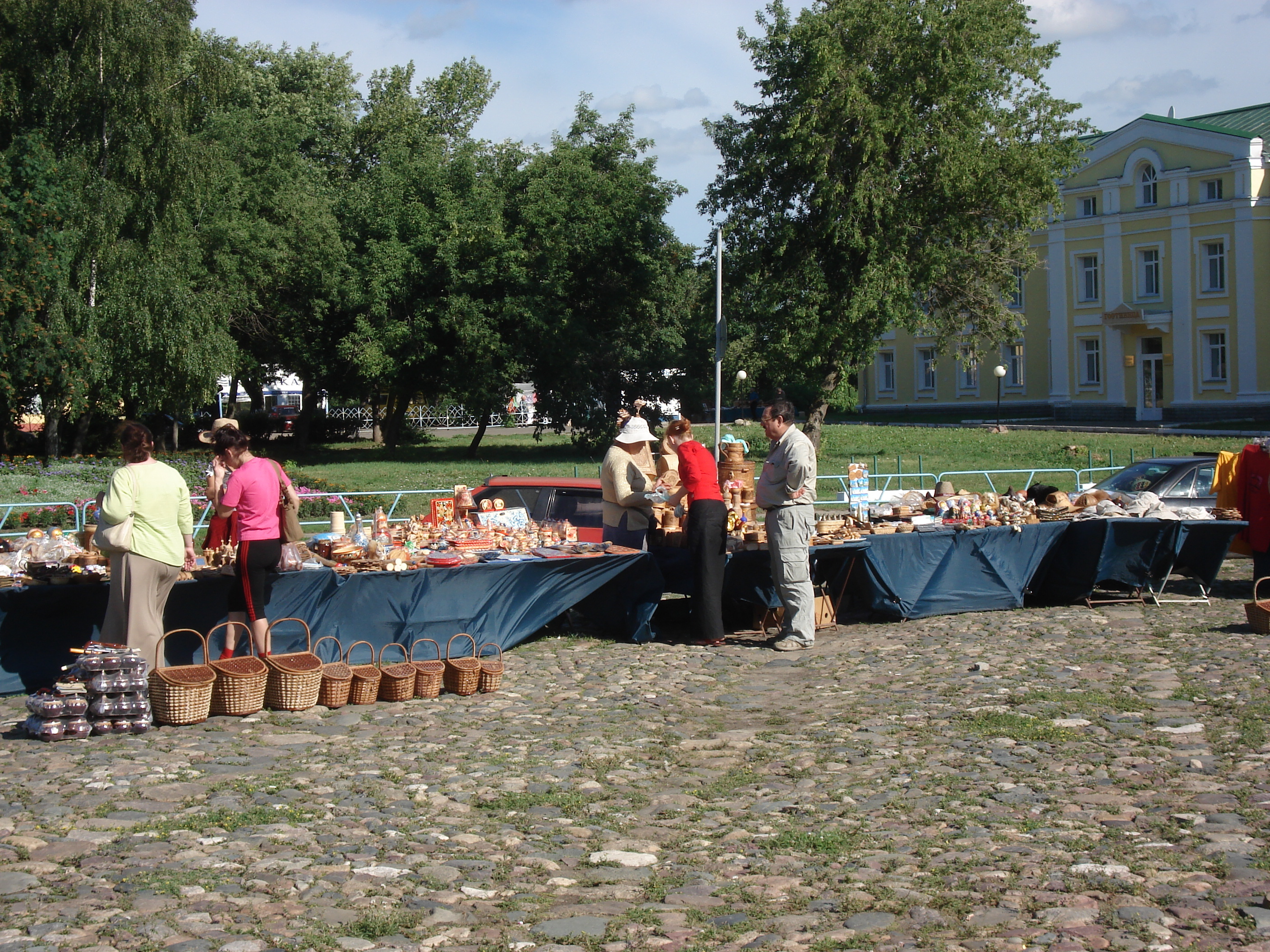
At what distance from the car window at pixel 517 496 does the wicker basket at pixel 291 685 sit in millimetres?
4202

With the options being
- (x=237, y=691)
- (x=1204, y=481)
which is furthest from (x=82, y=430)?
(x=1204, y=481)

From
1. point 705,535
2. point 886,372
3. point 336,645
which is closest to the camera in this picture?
point 336,645

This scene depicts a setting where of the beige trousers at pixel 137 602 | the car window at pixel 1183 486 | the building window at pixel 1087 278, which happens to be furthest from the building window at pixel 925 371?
the beige trousers at pixel 137 602

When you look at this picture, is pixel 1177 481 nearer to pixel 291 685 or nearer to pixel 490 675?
pixel 490 675

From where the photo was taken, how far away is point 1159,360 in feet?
158

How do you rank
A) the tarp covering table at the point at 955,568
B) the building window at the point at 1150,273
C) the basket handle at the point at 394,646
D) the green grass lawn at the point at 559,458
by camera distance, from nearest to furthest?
1. the basket handle at the point at 394,646
2. the tarp covering table at the point at 955,568
3. the green grass lawn at the point at 559,458
4. the building window at the point at 1150,273

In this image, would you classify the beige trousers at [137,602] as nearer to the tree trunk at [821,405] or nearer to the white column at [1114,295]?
the tree trunk at [821,405]

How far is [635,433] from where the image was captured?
35.0 feet

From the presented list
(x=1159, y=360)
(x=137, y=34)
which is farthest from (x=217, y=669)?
(x=1159, y=360)

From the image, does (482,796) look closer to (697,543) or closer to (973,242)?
(697,543)

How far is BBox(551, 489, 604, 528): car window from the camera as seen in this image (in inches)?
466

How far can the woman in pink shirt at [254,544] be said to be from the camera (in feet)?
26.7

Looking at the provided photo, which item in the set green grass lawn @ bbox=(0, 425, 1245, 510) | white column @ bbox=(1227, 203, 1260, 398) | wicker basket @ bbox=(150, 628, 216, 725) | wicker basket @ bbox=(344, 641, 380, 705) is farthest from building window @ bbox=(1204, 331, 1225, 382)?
wicker basket @ bbox=(150, 628, 216, 725)

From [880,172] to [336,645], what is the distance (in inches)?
966
